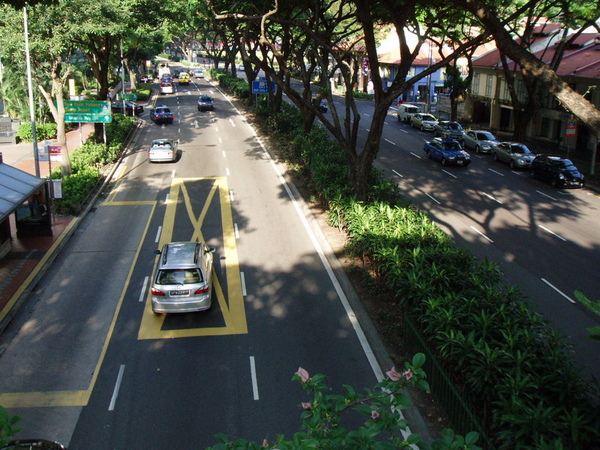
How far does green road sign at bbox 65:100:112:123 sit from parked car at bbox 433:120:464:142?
82.2 ft

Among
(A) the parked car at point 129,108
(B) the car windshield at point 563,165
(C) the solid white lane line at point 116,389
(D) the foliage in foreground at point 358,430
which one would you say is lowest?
(C) the solid white lane line at point 116,389

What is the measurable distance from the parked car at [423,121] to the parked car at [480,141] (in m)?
7.13

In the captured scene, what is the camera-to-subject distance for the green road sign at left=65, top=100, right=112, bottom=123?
3138 centimetres

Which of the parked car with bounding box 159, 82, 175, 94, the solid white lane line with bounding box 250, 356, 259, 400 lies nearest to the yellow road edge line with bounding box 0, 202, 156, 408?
the solid white lane line with bounding box 250, 356, 259, 400

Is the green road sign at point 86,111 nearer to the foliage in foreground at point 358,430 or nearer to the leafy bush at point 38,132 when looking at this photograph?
the leafy bush at point 38,132

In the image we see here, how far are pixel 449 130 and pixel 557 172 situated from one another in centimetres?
1543

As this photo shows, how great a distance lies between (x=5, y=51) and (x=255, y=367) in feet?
68.9

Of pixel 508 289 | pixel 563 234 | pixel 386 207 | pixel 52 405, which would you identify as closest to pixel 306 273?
pixel 386 207

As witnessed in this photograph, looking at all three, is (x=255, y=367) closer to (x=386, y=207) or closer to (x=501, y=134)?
(x=386, y=207)

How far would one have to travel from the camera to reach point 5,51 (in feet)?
86.8

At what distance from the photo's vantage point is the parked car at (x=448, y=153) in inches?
1426

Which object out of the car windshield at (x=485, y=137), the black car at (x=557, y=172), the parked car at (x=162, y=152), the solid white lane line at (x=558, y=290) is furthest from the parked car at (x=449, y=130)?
the solid white lane line at (x=558, y=290)

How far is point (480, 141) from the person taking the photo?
41.8 meters

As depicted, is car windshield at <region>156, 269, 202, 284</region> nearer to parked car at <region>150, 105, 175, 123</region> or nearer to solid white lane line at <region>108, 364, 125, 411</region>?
solid white lane line at <region>108, 364, 125, 411</region>
